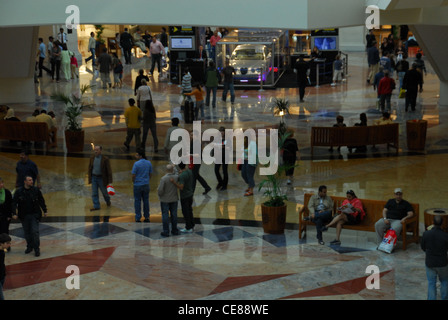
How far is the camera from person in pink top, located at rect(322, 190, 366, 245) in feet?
40.4

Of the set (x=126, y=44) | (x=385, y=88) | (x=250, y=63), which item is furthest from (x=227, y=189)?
(x=126, y=44)

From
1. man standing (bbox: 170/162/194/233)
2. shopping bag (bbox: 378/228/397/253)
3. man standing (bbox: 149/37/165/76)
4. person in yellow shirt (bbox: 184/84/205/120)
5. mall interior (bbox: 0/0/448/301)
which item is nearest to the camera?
mall interior (bbox: 0/0/448/301)

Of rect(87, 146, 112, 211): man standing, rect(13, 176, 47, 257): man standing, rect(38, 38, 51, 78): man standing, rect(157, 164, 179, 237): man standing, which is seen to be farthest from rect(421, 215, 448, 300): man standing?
rect(38, 38, 51, 78): man standing

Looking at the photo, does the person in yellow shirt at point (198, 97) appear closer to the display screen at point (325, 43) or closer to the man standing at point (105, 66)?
the man standing at point (105, 66)

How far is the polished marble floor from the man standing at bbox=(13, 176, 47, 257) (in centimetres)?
33

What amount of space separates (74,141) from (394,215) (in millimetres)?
9681

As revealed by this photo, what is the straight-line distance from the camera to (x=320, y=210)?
1254cm

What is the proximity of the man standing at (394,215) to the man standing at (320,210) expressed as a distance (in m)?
0.88

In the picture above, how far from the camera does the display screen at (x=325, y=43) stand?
33.5 metres

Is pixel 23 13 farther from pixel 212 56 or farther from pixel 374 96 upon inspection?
pixel 212 56

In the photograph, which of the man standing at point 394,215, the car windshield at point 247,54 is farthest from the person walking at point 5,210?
the car windshield at point 247,54

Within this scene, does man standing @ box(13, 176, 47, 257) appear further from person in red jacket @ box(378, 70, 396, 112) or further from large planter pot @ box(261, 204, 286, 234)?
person in red jacket @ box(378, 70, 396, 112)

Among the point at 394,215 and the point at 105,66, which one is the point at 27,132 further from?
the point at 105,66
